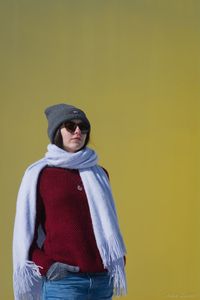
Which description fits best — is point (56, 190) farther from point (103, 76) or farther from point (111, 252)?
point (103, 76)

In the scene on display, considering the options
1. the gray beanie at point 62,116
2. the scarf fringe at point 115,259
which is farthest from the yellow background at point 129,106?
the scarf fringe at point 115,259

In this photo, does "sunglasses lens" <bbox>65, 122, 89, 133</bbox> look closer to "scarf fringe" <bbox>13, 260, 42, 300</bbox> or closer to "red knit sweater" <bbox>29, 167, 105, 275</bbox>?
"red knit sweater" <bbox>29, 167, 105, 275</bbox>

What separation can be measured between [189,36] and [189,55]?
0.11m

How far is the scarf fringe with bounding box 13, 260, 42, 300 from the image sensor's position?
3.15m

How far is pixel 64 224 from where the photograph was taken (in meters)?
3.11

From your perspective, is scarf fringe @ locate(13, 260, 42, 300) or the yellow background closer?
scarf fringe @ locate(13, 260, 42, 300)

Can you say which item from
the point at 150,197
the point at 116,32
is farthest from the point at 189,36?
the point at 150,197

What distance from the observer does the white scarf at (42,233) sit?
10.4 feet

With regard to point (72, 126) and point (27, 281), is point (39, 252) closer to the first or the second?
point (27, 281)

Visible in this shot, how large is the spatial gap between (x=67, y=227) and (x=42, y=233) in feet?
0.51

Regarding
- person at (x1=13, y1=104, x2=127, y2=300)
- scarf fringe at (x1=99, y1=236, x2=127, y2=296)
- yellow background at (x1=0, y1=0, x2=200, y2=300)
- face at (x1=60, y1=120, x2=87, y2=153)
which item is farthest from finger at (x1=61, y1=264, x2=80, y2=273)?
yellow background at (x1=0, y1=0, x2=200, y2=300)

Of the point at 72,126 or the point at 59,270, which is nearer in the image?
the point at 59,270

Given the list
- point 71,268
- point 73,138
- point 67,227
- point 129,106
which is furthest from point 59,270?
point 129,106

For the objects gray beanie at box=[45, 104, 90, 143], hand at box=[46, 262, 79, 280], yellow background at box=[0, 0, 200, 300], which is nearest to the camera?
hand at box=[46, 262, 79, 280]
